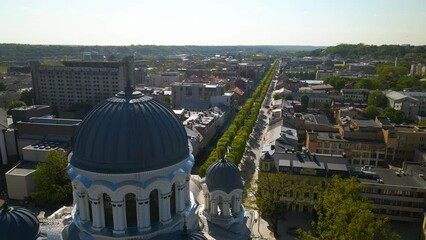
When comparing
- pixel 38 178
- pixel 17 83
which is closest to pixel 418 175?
pixel 38 178

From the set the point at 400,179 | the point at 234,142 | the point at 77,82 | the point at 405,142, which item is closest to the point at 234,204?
the point at 400,179

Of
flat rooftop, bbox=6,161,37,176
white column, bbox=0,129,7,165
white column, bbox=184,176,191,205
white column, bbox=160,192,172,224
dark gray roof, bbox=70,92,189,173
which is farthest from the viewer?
white column, bbox=0,129,7,165

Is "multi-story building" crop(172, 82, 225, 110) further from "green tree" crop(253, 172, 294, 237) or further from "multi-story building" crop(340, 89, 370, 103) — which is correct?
"green tree" crop(253, 172, 294, 237)

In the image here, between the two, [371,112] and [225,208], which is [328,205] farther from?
[371,112]

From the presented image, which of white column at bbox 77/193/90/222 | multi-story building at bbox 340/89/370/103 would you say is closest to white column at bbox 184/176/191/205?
white column at bbox 77/193/90/222

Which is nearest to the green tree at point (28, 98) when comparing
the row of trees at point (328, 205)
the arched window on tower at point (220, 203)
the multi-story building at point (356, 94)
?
the row of trees at point (328, 205)

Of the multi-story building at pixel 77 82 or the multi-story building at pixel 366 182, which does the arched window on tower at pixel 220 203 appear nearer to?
the multi-story building at pixel 366 182

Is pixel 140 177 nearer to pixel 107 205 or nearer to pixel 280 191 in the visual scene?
pixel 107 205
